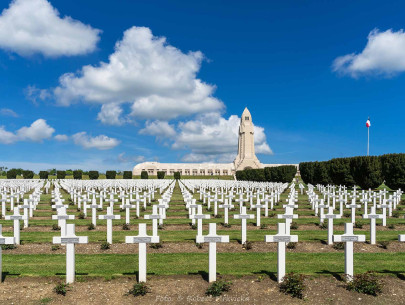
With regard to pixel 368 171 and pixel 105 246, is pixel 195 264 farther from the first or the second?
pixel 368 171

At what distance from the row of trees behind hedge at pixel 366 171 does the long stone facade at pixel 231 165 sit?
5306 cm

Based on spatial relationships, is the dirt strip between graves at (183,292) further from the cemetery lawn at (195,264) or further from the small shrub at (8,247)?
the small shrub at (8,247)

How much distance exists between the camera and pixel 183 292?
527 cm

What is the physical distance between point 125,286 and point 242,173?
179ft

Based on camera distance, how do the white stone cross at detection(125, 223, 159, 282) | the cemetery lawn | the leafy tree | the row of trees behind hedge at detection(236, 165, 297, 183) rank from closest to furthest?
the white stone cross at detection(125, 223, 159, 282)
the cemetery lawn
the leafy tree
the row of trees behind hedge at detection(236, 165, 297, 183)

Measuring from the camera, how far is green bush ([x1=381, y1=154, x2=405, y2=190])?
25.6 metres

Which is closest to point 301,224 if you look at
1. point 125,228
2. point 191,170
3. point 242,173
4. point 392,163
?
point 125,228

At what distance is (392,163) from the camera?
2628 cm

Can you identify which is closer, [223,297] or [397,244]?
[223,297]

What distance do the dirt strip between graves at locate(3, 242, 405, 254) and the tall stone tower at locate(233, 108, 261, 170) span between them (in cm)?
7862

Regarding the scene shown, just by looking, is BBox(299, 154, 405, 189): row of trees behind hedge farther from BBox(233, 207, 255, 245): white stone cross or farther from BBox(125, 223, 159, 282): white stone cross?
BBox(125, 223, 159, 282): white stone cross

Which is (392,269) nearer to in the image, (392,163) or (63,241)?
(63,241)

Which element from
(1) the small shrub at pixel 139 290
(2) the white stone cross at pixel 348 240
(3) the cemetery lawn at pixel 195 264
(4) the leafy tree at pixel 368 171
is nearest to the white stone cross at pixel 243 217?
(3) the cemetery lawn at pixel 195 264

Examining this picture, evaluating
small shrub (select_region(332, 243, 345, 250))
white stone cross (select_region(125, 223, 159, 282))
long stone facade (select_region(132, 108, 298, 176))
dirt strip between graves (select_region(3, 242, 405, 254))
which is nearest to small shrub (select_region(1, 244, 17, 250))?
dirt strip between graves (select_region(3, 242, 405, 254))
